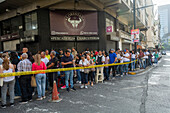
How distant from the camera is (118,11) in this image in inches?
624

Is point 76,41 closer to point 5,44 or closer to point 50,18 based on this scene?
point 50,18

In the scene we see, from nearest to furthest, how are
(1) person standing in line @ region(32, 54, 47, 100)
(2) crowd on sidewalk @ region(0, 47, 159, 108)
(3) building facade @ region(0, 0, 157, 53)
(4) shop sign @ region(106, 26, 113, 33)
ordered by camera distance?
(2) crowd on sidewalk @ region(0, 47, 159, 108), (1) person standing in line @ region(32, 54, 47, 100), (3) building facade @ region(0, 0, 157, 53), (4) shop sign @ region(106, 26, 113, 33)

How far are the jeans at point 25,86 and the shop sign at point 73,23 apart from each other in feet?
24.4

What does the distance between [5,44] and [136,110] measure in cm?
1644

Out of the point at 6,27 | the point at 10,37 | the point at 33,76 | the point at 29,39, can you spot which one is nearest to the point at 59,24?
the point at 29,39

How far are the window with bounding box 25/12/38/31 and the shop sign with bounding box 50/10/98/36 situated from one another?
1638 millimetres

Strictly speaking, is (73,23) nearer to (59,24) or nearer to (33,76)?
(59,24)

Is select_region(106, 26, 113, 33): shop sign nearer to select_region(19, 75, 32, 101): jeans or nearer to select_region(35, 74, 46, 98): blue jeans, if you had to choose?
select_region(35, 74, 46, 98): blue jeans

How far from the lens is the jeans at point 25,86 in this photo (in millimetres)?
4688

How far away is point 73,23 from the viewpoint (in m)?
12.3

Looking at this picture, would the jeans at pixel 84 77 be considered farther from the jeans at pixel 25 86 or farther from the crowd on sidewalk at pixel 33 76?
the jeans at pixel 25 86

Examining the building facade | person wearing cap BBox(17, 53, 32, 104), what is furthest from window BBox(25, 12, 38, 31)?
person wearing cap BBox(17, 53, 32, 104)

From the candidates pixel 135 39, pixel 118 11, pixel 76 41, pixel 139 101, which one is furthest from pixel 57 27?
pixel 139 101

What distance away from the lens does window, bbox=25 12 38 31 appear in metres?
11.9
